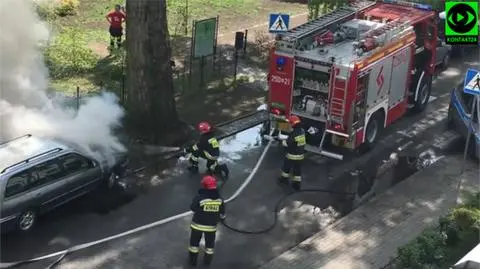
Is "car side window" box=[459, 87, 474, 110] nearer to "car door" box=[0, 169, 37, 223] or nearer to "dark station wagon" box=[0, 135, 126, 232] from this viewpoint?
"dark station wagon" box=[0, 135, 126, 232]

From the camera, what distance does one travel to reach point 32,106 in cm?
1352

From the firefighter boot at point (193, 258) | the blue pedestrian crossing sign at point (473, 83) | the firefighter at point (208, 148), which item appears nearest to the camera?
the firefighter boot at point (193, 258)

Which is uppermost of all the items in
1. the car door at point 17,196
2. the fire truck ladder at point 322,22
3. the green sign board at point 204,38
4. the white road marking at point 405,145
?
the fire truck ladder at point 322,22

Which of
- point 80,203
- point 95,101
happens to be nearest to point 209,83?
point 95,101

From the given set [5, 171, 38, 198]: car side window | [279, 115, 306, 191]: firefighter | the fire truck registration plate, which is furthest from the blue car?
[5, 171, 38, 198]: car side window

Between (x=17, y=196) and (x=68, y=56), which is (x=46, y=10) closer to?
(x=68, y=56)

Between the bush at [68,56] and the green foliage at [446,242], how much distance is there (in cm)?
1130

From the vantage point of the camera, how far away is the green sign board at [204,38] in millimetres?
17422

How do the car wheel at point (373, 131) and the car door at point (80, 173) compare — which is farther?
the car wheel at point (373, 131)

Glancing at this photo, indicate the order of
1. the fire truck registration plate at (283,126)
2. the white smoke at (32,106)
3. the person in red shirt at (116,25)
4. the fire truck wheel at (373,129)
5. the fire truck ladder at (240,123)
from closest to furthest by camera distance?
the white smoke at (32,106)
the fire truck registration plate at (283,126)
the fire truck wheel at (373,129)
the fire truck ladder at (240,123)
the person in red shirt at (116,25)

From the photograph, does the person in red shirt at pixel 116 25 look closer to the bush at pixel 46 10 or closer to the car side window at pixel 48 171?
the bush at pixel 46 10

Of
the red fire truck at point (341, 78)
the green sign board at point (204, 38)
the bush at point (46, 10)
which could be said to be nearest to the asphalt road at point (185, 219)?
the red fire truck at point (341, 78)

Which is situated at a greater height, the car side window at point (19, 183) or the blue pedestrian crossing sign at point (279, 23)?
the blue pedestrian crossing sign at point (279, 23)

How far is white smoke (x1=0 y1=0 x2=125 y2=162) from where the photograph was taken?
12.4 m
